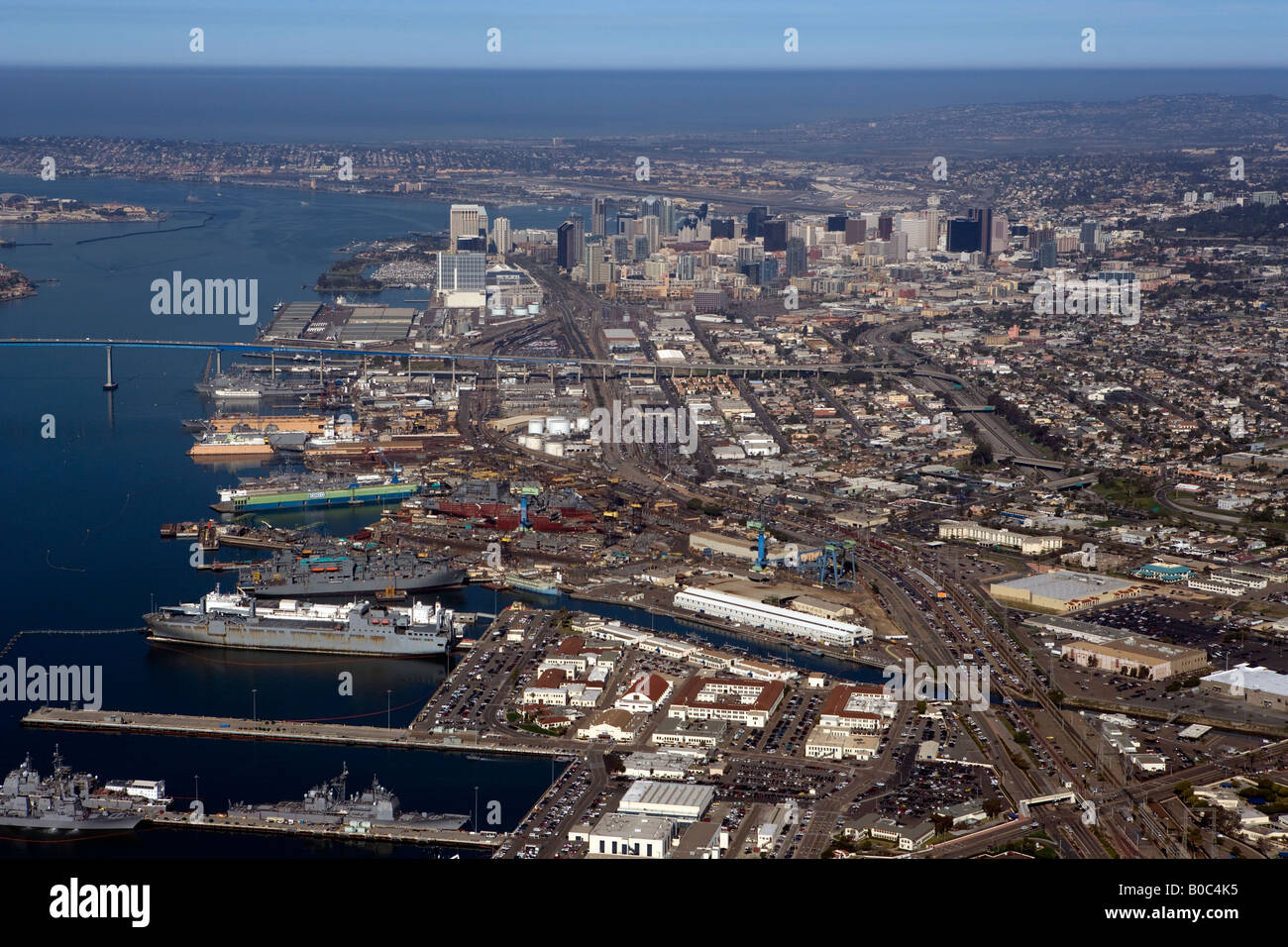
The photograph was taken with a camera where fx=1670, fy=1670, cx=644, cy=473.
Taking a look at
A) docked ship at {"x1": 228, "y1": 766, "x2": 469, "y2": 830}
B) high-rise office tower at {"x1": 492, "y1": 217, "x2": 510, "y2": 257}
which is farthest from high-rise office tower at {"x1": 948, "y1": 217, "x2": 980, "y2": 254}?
docked ship at {"x1": 228, "y1": 766, "x2": 469, "y2": 830}

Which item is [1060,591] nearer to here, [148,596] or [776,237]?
[148,596]

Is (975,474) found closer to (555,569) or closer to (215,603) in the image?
(555,569)

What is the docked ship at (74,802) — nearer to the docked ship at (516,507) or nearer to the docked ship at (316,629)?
the docked ship at (316,629)

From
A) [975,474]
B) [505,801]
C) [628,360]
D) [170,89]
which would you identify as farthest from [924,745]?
[170,89]

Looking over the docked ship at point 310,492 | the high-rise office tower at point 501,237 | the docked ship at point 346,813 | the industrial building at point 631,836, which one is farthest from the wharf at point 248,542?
the high-rise office tower at point 501,237

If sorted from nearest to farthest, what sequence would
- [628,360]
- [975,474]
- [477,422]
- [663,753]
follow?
[663,753]
[975,474]
[477,422]
[628,360]

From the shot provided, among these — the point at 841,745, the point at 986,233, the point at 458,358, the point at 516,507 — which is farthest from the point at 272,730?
the point at 986,233
